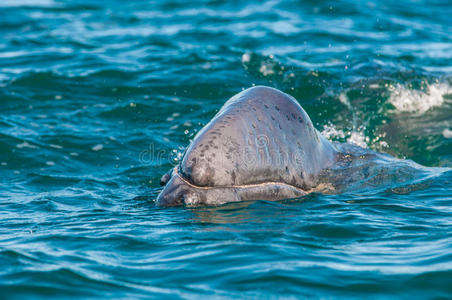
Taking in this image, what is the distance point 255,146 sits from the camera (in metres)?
7.08

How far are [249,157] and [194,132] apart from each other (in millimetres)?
5256

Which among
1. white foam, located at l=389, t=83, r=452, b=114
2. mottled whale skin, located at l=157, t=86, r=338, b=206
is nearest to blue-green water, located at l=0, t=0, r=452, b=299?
white foam, located at l=389, t=83, r=452, b=114

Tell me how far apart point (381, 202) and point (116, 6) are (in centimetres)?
1844

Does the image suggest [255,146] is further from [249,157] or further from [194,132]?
[194,132]

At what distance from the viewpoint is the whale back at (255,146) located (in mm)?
6875

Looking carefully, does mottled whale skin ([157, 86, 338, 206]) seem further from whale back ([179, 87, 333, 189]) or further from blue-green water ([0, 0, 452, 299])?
blue-green water ([0, 0, 452, 299])

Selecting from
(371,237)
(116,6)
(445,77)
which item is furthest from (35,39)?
(371,237)

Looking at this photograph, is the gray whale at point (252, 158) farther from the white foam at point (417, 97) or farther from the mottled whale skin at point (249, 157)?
the white foam at point (417, 97)

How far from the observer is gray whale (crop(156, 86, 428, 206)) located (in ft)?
22.5

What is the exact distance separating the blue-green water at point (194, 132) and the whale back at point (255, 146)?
0.33 m

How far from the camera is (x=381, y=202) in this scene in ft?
25.2

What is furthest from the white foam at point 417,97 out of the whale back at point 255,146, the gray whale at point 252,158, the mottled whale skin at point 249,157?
the mottled whale skin at point 249,157

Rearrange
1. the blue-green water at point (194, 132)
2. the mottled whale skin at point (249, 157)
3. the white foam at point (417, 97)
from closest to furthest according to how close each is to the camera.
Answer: the blue-green water at point (194, 132), the mottled whale skin at point (249, 157), the white foam at point (417, 97)

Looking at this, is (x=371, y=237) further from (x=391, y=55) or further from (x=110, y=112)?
(x=391, y=55)
